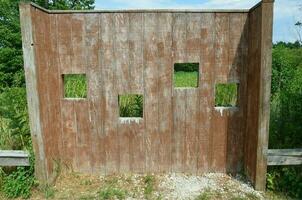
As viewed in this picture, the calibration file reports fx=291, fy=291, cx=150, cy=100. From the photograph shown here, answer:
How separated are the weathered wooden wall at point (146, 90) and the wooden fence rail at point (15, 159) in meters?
0.25

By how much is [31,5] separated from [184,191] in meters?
3.06

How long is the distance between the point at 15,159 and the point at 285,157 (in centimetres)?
357

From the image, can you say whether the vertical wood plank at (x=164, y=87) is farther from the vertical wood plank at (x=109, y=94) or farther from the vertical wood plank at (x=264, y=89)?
the vertical wood plank at (x=264, y=89)

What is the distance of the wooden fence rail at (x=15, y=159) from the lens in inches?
151

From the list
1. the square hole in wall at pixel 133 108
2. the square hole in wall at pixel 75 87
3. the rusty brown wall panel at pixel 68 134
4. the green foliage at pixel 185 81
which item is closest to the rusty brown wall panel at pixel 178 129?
the square hole in wall at pixel 133 108

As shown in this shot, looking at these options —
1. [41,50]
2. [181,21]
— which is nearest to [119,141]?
[41,50]

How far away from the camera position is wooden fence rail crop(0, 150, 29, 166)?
3827 millimetres

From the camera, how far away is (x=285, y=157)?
385cm

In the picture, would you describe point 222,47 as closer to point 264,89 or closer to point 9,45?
point 264,89

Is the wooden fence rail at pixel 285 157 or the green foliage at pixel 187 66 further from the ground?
the green foliage at pixel 187 66

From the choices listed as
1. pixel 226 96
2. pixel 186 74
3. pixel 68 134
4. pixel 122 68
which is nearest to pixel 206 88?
pixel 122 68

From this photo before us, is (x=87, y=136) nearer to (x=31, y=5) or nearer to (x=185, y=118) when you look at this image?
(x=185, y=118)

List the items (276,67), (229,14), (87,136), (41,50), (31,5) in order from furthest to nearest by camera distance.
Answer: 1. (276,67)
2. (87,136)
3. (229,14)
4. (41,50)
5. (31,5)

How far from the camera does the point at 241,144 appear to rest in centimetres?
441
